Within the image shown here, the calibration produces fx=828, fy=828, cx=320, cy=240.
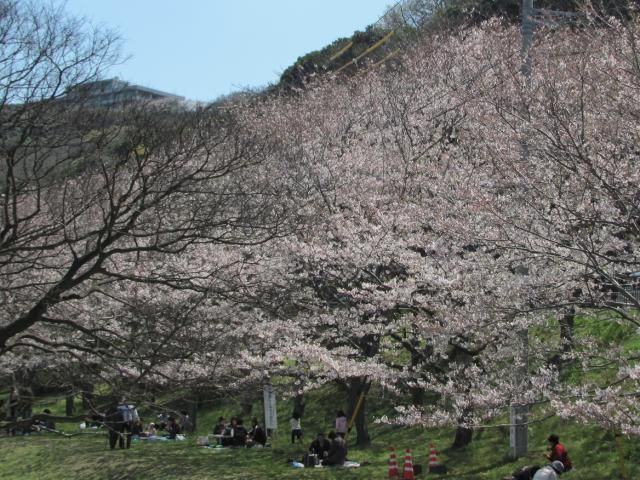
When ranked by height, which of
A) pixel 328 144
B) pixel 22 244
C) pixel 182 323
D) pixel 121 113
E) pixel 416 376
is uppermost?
pixel 328 144

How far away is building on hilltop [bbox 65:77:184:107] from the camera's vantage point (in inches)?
352

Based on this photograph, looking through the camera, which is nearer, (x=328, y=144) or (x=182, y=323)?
(x=182, y=323)

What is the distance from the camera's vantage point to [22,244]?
29.4 ft

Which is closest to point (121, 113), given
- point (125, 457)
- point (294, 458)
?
point (294, 458)

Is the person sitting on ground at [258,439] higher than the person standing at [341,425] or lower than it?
lower

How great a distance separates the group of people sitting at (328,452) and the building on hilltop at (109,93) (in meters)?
6.14

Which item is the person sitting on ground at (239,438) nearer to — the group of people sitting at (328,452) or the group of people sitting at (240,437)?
the group of people sitting at (240,437)

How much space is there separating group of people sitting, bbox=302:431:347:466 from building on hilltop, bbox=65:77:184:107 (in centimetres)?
614

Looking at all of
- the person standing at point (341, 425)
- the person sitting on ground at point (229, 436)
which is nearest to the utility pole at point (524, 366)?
the person standing at point (341, 425)

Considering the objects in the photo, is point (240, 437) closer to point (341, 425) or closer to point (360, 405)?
point (341, 425)

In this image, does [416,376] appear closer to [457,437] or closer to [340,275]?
[457,437]

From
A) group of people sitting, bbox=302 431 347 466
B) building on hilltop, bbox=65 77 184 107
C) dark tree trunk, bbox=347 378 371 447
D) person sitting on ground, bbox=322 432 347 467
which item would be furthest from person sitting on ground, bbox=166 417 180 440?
building on hilltop, bbox=65 77 184 107

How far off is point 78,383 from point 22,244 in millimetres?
1704

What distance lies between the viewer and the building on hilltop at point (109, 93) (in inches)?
352
